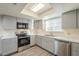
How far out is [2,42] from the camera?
6.51 feet

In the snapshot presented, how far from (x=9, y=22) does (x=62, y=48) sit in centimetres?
195

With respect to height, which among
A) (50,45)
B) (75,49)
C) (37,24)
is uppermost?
(37,24)

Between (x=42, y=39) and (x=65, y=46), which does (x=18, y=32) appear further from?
(x=65, y=46)

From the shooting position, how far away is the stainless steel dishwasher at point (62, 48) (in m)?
1.69

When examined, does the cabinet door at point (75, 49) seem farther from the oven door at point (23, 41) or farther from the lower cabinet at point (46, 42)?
the oven door at point (23, 41)

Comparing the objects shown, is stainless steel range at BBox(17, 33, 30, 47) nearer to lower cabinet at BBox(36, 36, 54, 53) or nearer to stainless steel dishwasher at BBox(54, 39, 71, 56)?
lower cabinet at BBox(36, 36, 54, 53)

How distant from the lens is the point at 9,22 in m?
2.38

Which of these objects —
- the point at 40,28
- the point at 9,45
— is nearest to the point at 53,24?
the point at 40,28

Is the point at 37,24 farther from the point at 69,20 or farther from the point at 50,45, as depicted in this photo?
the point at 69,20

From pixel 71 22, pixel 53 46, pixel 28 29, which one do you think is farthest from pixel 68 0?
pixel 28 29

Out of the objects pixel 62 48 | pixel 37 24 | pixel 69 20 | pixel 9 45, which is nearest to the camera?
pixel 62 48

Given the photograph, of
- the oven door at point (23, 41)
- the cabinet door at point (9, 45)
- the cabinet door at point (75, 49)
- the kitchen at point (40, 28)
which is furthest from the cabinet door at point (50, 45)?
the cabinet door at point (9, 45)

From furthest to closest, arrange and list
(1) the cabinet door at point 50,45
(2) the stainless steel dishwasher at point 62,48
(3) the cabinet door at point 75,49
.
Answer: (1) the cabinet door at point 50,45, (2) the stainless steel dishwasher at point 62,48, (3) the cabinet door at point 75,49

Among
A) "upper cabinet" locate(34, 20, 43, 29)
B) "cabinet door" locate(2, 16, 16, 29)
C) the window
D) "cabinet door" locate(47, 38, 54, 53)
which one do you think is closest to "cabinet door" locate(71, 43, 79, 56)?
"cabinet door" locate(47, 38, 54, 53)
